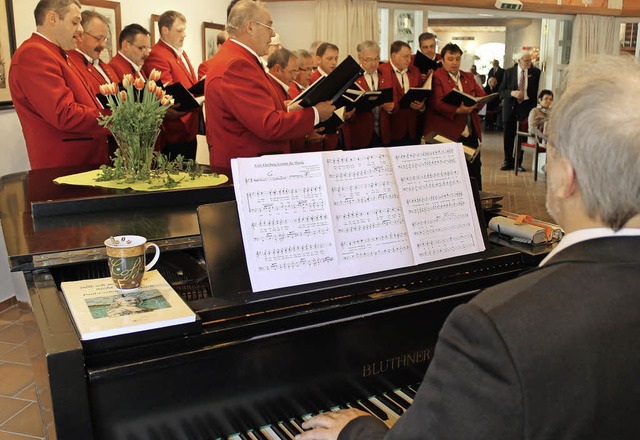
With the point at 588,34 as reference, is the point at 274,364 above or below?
below

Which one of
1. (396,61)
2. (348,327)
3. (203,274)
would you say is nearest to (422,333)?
(348,327)

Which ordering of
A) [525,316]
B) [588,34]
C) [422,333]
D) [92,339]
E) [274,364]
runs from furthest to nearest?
[588,34] → [422,333] → [274,364] → [92,339] → [525,316]

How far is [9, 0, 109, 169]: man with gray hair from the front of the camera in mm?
3471

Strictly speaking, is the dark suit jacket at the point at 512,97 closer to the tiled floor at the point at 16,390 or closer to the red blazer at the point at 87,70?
the red blazer at the point at 87,70

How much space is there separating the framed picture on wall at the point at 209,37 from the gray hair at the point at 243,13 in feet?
12.2

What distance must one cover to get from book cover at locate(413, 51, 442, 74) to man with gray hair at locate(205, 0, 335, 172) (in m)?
4.01

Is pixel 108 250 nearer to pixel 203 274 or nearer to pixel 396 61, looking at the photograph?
pixel 203 274

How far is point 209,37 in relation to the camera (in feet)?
23.4

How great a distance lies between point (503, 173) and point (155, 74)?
7576 millimetres

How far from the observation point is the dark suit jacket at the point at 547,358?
33.6 inches

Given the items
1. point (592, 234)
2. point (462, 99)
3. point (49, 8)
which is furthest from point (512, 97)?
point (592, 234)

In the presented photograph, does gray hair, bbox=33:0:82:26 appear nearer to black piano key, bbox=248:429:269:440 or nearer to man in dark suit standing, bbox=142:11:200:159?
man in dark suit standing, bbox=142:11:200:159

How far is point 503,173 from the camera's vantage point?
378 inches

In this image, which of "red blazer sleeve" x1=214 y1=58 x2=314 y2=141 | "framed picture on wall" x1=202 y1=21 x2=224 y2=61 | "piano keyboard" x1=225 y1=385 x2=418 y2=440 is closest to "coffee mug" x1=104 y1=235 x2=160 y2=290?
"piano keyboard" x1=225 y1=385 x2=418 y2=440
